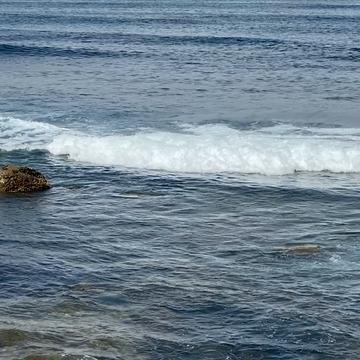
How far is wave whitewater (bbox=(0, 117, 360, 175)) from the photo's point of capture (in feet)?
83.0

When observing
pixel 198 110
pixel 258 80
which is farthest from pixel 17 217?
pixel 258 80

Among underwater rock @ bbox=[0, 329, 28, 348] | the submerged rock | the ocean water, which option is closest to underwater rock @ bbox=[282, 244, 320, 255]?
the ocean water

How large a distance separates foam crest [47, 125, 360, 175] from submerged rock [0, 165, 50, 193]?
412cm

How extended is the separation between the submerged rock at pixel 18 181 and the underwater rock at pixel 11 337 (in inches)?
359

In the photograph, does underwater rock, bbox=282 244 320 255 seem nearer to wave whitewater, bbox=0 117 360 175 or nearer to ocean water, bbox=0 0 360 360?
ocean water, bbox=0 0 360 360

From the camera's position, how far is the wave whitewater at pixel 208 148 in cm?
2530

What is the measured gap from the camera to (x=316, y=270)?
16.1 meters

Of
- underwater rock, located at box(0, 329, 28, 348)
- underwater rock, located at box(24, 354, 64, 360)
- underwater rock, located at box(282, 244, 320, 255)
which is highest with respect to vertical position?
underwater rock, located at box(0, 329, 28, 348)

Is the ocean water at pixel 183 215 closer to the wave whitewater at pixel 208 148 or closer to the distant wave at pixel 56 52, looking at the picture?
the wave whitewater at pixel 208 148

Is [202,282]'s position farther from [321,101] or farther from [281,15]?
[281,15]

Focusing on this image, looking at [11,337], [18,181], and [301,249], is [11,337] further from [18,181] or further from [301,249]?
[18,181]

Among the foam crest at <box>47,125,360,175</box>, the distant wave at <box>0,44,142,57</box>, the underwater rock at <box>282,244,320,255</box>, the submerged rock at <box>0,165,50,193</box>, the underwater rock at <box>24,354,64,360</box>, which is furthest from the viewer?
the distant wave at <box>0,44,142,57</box>

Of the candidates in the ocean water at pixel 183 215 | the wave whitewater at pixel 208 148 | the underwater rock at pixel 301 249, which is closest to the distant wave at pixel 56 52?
the ocean water at pixel 183 215

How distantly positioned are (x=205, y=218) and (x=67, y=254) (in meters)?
4.02
